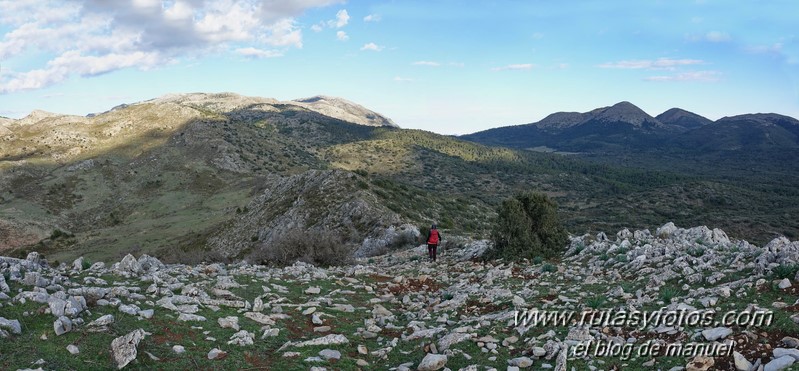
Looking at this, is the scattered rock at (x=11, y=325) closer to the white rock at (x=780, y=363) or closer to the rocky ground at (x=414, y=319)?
the rocky ground at (x=414, y=319)

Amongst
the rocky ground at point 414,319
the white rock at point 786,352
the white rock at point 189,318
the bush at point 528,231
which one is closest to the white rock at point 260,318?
the rocky ground at point 414,319

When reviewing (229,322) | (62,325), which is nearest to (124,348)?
(62,325)

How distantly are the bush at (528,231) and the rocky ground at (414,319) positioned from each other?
4151 mm

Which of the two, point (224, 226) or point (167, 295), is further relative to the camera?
point (224, 226)

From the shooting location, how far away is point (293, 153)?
122188 mm

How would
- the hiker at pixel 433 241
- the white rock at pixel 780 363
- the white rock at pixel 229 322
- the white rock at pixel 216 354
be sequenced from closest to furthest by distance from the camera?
the white rock at pixel 780 363 → the white rock at pixel 216 354 → the white rock at pixel 229 322 → the hiker at pixel 433 241

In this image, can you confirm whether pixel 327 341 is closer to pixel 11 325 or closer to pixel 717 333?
pixel 11 325

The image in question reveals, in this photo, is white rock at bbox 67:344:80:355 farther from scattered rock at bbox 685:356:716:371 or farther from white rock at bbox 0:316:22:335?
scattered rock at bbox 685:356:716:371

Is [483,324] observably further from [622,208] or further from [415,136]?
[415,136]

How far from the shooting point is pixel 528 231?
1947 cm

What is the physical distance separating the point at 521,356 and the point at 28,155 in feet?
421

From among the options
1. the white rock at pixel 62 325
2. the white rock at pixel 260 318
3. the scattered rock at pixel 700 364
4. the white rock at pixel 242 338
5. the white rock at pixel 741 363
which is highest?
the white rock at pixel 62 325

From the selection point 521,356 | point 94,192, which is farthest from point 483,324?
point 94,192

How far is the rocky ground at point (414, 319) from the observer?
696 cm
